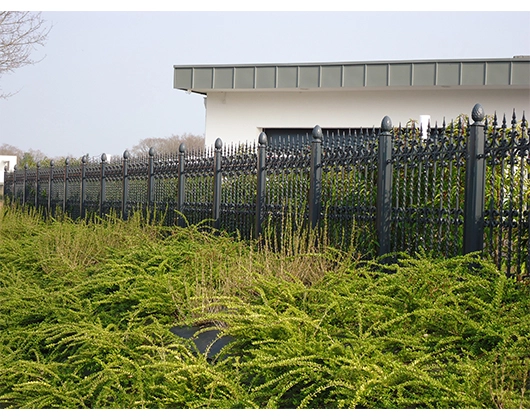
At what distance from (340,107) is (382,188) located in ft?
35.2

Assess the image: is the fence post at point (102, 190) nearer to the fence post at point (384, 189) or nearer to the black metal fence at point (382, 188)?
the black metal fence at point (382, 188)

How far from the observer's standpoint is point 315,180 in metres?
9.09

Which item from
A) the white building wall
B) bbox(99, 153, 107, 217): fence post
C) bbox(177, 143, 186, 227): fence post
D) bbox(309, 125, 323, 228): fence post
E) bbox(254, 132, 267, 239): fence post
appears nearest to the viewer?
bbox(309, 125, 323, 228): fence post

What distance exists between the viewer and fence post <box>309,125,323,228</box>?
896 cm

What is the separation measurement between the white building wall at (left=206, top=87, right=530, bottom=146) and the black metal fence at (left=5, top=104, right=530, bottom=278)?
576cm

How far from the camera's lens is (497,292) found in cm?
542

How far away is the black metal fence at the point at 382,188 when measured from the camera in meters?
6.66

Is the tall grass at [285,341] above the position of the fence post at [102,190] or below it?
below

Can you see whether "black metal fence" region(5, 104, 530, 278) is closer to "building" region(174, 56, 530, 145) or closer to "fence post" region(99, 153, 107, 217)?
"fence post" region(99, 153, 107, 217)

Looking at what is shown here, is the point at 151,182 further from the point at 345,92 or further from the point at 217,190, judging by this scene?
the point at 345,92

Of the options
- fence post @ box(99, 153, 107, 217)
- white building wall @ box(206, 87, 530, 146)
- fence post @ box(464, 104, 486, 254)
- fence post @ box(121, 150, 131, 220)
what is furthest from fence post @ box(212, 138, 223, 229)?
white building wall @ box(206, 87, 530, 146)

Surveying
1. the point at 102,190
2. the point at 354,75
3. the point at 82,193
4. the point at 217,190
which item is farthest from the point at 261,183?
the point at 82,193

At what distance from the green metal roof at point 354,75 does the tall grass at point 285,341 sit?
34.2 feet

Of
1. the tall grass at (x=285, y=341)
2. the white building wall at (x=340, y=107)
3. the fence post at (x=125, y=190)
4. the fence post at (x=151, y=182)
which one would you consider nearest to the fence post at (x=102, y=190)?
the fence post at (x=125, y=190)
